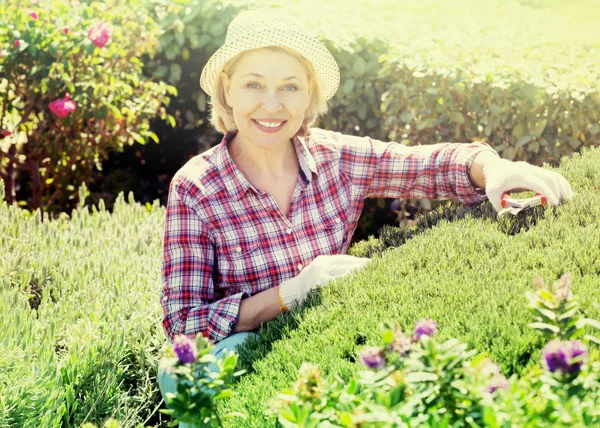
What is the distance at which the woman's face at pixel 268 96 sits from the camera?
293cm

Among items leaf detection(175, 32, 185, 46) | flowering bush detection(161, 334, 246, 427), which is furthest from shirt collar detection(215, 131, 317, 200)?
leaf detection(175, 32, 185, 46)

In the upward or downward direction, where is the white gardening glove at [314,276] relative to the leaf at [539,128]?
downward

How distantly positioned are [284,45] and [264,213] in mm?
681

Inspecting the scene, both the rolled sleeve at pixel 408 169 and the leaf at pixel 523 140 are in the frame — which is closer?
the rolled sleeve at pixel 408 169

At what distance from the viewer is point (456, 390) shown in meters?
1.43

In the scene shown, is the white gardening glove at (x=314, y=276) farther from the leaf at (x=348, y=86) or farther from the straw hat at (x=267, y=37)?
the leaf at (x=348, y=86)

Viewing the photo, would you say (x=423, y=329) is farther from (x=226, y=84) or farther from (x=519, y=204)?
(x=226, y=84)

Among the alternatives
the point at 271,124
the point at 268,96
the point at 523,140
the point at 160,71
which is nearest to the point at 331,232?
the point at 271,124


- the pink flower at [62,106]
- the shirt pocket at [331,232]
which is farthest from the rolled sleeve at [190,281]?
the pink flower at [62,106]

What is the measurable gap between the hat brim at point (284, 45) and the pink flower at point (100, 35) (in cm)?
248

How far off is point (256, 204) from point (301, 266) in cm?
32

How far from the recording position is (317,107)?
3.34 meters

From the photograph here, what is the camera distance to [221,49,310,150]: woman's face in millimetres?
2930

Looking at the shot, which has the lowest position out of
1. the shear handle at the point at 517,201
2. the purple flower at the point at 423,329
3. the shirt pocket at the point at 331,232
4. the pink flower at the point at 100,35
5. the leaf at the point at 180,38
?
the shirt pocket at the point at 331,232
